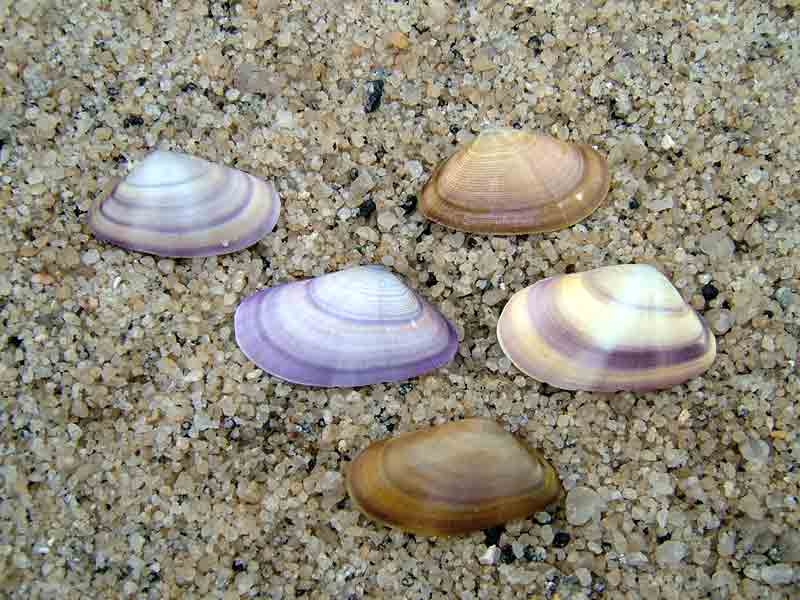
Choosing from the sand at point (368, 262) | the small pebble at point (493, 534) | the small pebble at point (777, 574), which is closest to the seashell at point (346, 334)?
the sand at point (368, 262)

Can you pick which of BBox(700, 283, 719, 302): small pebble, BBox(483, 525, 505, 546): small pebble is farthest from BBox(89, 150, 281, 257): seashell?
BBox(700, 283, 719, 302): small pebble

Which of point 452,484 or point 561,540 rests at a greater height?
point 452,484

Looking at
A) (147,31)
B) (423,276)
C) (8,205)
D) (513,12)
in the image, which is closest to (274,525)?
(423,276)

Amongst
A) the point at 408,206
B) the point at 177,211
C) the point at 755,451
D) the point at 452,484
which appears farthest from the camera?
the point at 408,206

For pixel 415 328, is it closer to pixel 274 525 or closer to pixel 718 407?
pixel 274 525

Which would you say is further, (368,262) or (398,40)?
(398,40)

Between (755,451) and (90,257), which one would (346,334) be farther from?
(755,451)

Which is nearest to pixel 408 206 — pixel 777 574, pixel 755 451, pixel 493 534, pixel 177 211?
pixel 177 211
